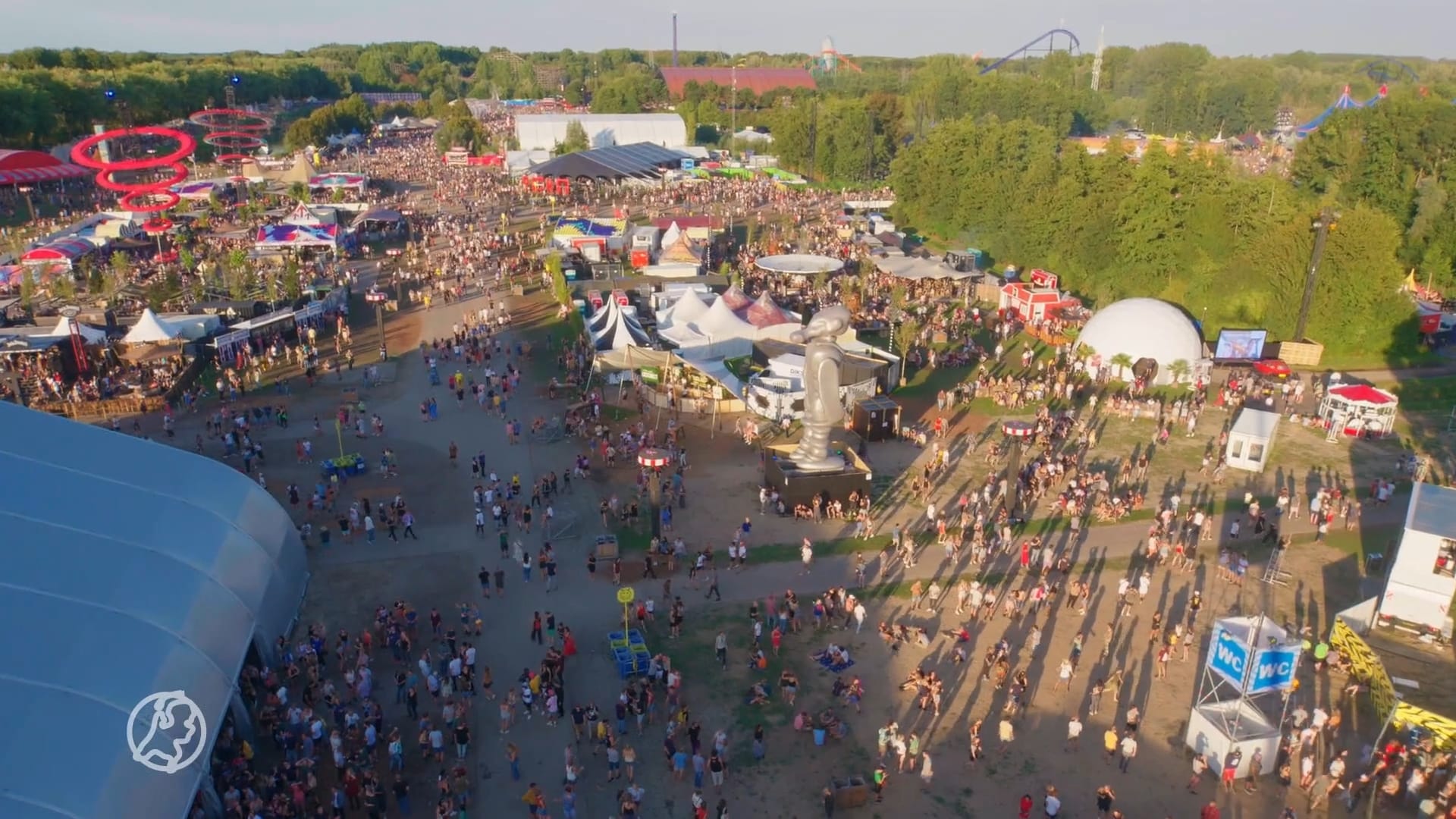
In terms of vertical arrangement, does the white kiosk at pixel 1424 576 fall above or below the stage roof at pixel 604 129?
below

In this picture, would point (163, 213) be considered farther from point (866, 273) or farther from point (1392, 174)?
point (1392, 174)

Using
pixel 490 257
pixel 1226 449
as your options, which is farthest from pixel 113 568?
pixel 490 257

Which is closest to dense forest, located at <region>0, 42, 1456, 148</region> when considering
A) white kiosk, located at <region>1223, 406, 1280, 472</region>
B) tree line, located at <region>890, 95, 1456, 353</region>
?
tree line, located at <region>890, 95, 1456, 353</region>

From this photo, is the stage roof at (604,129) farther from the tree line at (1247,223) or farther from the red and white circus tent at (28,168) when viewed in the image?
the tree line at (1247,223)

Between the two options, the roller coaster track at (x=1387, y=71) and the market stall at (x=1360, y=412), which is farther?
the roller coaster track at (x=1387, y=71)

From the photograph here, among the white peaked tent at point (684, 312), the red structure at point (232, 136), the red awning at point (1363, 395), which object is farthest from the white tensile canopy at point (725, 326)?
the red structure at point (232, 136)

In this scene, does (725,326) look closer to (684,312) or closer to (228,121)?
(684,312)
